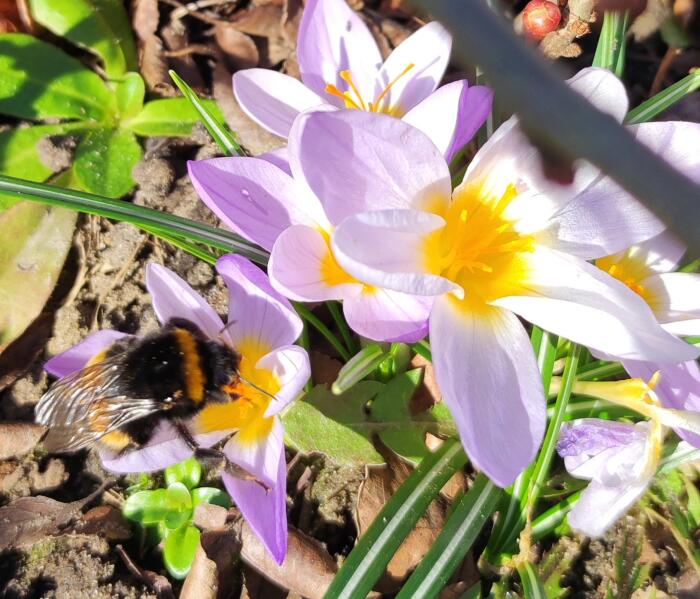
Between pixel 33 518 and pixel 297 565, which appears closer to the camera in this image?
pixel 297 565

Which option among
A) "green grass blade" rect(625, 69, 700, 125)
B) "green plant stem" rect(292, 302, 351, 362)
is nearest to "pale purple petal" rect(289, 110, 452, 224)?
"green plant stem" rect(292, 302, 351, 362)

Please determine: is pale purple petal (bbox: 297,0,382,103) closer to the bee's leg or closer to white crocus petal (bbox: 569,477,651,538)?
the bee's leg

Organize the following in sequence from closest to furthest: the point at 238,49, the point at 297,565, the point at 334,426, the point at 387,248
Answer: the point at 387,248 < the point at 334,426 < the point at 297,565 < the point at 238,49

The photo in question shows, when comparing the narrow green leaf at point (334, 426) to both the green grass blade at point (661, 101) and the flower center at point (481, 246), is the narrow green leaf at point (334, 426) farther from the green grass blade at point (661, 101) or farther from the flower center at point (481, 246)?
the green grass blade at point (661, 101)

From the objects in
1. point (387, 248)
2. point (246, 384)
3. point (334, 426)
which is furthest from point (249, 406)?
point (387, 248)

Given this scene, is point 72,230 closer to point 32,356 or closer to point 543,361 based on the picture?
point 32,356

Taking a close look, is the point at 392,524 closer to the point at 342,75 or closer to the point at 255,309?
the point at 255,309

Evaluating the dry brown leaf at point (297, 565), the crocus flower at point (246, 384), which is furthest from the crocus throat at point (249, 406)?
the dry brown leaf at point (297, 565)
